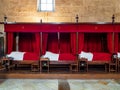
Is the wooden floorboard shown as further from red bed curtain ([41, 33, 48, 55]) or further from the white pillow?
red bed curtain ([41, 33, 48, 55])

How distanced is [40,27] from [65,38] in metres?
1.70

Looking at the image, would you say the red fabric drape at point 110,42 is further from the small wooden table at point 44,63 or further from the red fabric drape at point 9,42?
the red fabric drape at point 9,42

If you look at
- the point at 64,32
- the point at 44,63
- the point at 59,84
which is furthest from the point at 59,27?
the point at 59,84

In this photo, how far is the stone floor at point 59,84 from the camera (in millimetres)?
7441

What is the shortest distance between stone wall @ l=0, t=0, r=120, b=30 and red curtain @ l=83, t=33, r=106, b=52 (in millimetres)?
1041

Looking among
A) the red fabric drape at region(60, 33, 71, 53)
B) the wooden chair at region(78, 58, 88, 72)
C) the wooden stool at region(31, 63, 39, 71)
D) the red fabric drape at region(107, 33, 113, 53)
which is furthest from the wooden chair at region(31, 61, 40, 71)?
the red fabric drape at region(107, 33, 113, 53)

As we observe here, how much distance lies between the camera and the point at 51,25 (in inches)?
380

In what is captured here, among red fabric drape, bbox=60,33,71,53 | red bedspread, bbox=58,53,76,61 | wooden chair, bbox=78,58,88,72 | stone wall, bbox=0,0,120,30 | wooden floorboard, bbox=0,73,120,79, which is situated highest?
stone wall, bbox=0,0,120,30

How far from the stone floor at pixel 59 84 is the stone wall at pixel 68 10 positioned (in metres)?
3.99

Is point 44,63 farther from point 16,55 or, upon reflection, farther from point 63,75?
point 16,55

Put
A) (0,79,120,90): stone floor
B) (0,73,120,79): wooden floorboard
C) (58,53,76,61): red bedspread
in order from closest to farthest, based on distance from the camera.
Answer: (0,79,120,90): stone floor
(0,73,120,79): wooden floorboard
(58,53,76,61): red bedspread

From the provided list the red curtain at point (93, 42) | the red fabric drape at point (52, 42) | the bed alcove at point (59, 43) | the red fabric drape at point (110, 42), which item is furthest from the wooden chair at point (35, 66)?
the red fabric drape at point (110, 42)

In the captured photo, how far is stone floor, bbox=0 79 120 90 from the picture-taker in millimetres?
7441

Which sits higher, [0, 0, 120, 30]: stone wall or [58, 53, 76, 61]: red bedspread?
[0, 0, 120, 30]: stone wall
